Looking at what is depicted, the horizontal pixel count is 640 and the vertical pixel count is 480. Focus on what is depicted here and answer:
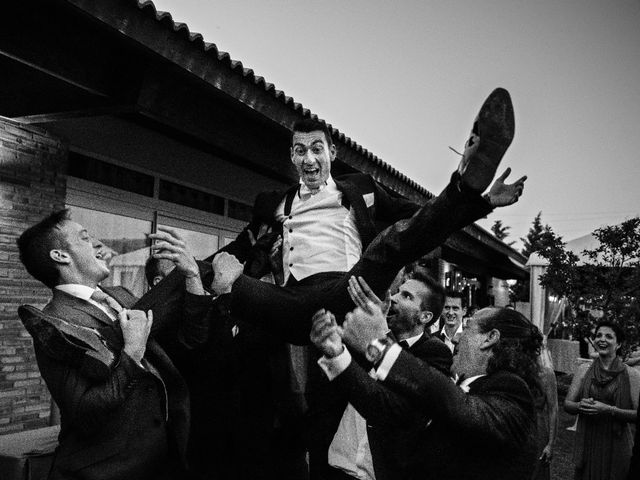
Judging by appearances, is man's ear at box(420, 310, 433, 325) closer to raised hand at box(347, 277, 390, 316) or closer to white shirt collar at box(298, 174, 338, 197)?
white shirt collar at box(298, 174, 338, 197)

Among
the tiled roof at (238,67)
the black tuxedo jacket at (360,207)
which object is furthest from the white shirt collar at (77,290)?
the tiled roof at (238,67)

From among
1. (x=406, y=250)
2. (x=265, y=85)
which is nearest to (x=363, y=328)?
(x=406, y=250)

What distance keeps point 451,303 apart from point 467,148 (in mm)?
4454

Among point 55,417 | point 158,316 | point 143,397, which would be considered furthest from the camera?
point 55,417

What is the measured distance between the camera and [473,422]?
76.5 inches

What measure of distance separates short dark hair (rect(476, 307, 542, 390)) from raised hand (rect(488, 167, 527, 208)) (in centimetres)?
53

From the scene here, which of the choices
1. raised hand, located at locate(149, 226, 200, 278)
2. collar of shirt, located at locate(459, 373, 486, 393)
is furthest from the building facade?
collar of shirt, located at locate(459, 373, 486, 393)

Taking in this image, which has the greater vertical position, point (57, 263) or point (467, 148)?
point (467, 148)

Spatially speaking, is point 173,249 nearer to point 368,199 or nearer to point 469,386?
point 368,199

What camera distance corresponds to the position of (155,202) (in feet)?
20.6

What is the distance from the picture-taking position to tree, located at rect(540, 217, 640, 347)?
9.73 m

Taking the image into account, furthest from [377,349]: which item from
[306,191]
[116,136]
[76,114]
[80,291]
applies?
[116,136]

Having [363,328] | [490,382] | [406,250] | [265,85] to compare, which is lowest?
[490,382]

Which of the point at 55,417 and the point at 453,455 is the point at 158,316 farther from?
the point at 55,417
